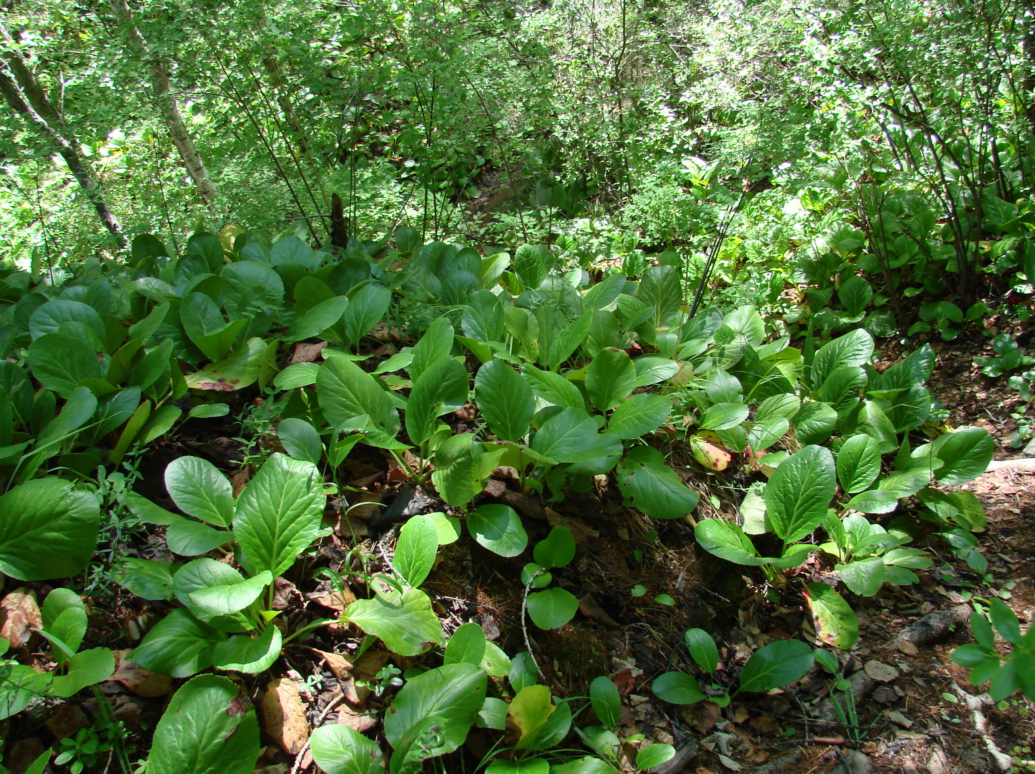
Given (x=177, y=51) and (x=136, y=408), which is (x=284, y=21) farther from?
(x=136, y=408)

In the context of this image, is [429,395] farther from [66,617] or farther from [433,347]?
[66,617]

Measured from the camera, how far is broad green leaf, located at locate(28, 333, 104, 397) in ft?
5.64

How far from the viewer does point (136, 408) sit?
5.59 ft

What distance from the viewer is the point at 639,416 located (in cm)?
190

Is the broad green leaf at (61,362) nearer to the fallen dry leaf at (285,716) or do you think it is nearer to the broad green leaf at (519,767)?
the fallen dry leaf at (285,716)

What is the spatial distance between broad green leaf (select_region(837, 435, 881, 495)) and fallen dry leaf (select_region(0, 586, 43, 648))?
2.41 meters

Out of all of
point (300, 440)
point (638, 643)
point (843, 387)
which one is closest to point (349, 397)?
point (300, 440)

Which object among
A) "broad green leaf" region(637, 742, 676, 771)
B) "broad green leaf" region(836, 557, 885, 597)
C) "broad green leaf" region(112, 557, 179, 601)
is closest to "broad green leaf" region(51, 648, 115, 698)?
"broad green leaf" region(112, 557, 179, 601)

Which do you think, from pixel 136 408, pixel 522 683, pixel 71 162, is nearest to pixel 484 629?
pixel 522 683

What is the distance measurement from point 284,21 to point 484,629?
3224 mm

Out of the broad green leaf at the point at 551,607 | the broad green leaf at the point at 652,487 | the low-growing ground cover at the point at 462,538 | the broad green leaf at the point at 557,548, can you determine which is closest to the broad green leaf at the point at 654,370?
the low-growing ground cover at the point at 462,538

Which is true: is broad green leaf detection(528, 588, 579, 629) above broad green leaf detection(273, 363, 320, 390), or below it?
below

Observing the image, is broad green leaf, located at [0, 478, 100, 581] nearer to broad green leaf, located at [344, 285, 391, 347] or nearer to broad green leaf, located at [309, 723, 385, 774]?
broad green leaf, located at [309, 723, 385, 774]

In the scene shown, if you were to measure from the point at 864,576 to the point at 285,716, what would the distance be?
172 centimetres
